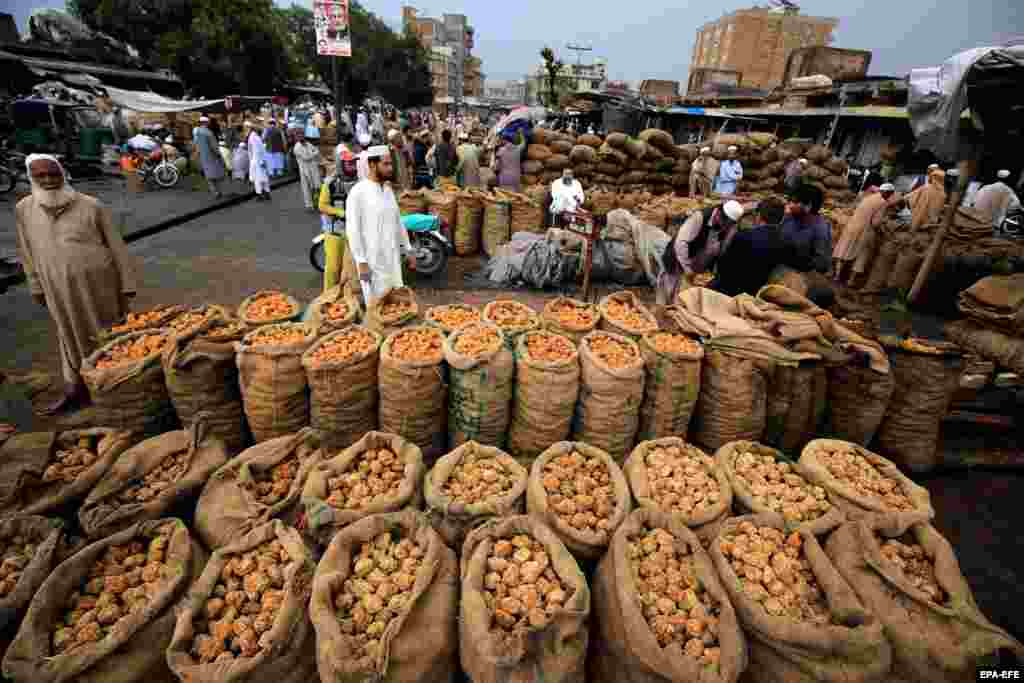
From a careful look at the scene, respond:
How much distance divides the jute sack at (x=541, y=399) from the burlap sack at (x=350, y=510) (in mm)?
806

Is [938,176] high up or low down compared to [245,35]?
down

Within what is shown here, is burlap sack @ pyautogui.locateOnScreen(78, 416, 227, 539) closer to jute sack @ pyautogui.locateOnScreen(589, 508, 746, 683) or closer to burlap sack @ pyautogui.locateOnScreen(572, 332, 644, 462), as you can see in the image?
jute sack @ pyautogui.locateOnScreen(589, 508, 746, 683)

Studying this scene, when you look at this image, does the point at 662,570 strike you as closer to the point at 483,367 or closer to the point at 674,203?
the point at 483,367

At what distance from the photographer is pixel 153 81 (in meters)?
26.3

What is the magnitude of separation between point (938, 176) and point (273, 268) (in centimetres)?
1069

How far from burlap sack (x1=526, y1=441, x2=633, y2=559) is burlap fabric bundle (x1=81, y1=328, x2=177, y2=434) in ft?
7.56

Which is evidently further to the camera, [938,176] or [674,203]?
[674,203]

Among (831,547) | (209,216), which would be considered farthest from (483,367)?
(209,216)

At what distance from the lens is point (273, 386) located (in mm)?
2578

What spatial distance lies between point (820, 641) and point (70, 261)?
16.1ft

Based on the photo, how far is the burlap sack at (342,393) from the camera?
99.7 inches

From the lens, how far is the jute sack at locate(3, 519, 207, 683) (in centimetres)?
130

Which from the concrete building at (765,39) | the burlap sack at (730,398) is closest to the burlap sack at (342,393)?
the burlap sack at (730,398)

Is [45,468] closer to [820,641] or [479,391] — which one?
[479,391]
